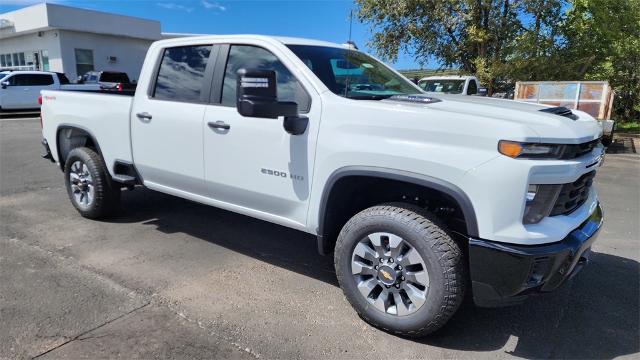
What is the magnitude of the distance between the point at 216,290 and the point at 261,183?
0.92 meters

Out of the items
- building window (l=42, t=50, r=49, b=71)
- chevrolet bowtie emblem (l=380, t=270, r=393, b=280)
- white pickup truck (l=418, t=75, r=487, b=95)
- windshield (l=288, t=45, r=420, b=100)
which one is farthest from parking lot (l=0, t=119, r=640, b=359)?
building window (l=42, t=50, r=49, b=71)

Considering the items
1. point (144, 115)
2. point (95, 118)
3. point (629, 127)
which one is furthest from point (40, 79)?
point (629, 127)

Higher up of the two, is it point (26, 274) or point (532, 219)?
point (532, 219)

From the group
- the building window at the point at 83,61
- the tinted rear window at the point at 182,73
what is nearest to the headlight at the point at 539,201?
the tinted rear window at the point at 182,73

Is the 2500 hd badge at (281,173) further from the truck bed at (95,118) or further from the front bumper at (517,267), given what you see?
the truck bed at (95,118)

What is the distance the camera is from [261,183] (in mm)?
3547

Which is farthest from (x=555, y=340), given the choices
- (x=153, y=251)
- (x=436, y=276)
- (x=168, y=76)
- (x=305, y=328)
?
(x=168, y=76)

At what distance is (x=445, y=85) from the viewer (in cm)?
1448

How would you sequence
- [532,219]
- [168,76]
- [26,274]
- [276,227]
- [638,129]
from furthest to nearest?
[638,129]
[276,227]
[168,76]
[26,274]
[532,219]

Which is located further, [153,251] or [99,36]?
[99,36]

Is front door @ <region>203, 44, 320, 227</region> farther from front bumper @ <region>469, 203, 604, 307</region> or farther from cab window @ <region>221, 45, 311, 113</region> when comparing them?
front bumper @ <region>469, 203, 604, 307</region>

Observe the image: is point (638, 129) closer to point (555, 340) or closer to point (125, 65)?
point (555, 340)

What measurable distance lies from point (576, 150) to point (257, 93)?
188 cm

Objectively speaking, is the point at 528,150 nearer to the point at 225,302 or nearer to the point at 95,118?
the point at 225,302
